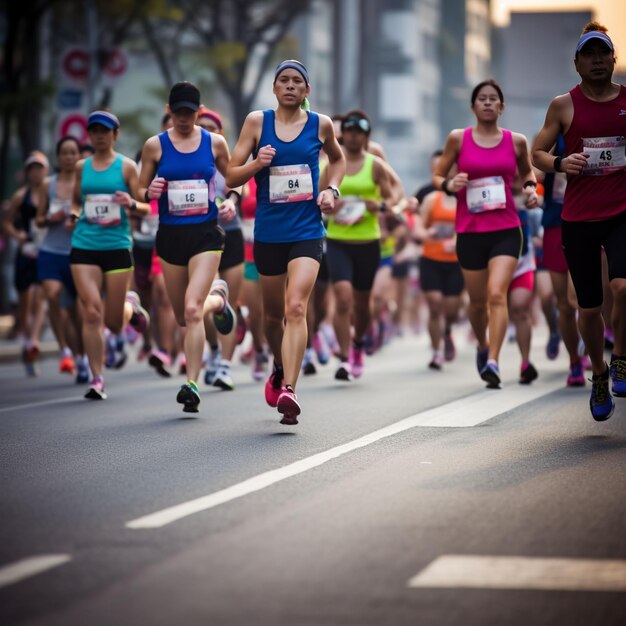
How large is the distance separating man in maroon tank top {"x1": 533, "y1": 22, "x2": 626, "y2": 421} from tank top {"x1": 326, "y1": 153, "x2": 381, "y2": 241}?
500cm

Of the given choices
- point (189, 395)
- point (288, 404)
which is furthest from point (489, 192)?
point (288, 404)

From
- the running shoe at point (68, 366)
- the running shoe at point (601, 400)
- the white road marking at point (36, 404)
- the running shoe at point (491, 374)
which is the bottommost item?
the running shoe at point (68, 366)

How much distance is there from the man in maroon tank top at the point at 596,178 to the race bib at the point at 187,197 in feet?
8.64

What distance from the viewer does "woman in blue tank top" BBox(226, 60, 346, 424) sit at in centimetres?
960

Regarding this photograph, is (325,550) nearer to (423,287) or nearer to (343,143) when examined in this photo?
(343,143)

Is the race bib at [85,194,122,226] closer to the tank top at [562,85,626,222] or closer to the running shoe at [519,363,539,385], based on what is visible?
the running shoe at [519,363,539,385]

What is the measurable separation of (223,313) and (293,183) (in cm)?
279

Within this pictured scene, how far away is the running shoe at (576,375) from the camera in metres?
12.4

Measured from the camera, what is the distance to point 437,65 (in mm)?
104438

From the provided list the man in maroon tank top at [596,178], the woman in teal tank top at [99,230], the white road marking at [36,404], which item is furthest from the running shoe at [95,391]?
the man in maroon tank top at [596,178]

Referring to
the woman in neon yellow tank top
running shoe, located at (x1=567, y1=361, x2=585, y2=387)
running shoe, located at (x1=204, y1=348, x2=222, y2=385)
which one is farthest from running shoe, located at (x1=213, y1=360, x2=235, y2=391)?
running shoe, located at (x1=567, y1=361, x2=585, y2=387)

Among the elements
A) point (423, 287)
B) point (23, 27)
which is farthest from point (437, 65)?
point (423, 287)

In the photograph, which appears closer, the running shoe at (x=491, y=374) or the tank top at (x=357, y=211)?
the running shoe at (x=491, y=374)

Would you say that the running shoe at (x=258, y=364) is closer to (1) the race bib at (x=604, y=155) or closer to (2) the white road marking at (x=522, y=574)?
(1) the race bib at (x=604, y=155)
